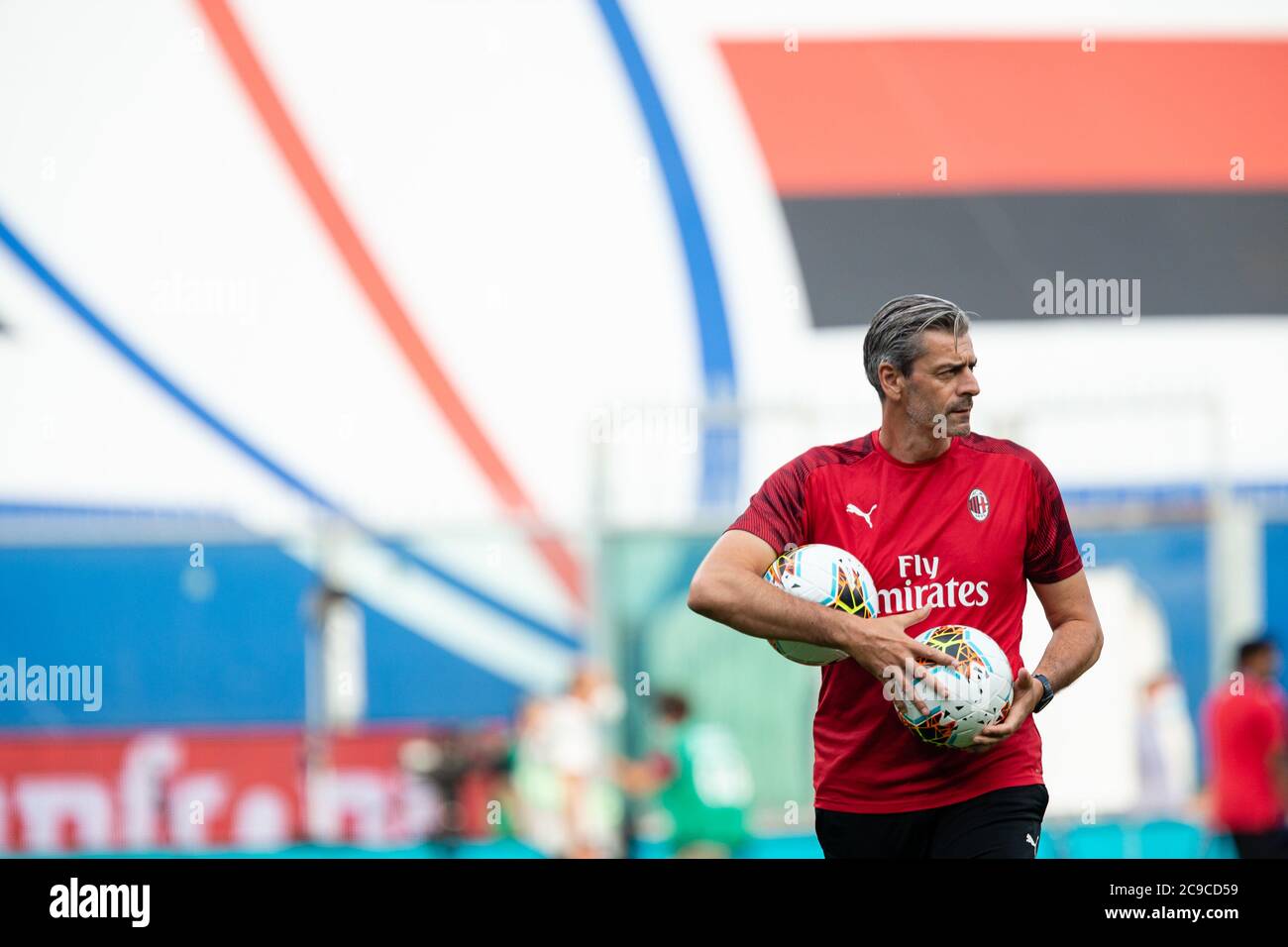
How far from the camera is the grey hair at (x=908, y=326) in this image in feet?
11.7

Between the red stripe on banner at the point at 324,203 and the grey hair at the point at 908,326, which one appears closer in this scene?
the grey hair at the point at 908,326

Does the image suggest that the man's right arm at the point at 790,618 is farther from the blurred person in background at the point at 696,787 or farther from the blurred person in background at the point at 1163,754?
the blurred person in background at the point at 1163,754

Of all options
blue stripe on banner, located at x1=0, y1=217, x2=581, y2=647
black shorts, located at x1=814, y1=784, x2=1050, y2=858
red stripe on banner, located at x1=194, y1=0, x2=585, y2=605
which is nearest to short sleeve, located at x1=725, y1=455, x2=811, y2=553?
black shorts, located at x1=814, y1=784, x2=1050, y2=858

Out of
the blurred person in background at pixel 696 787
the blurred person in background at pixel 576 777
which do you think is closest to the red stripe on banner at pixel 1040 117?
the blurred person in background at pixel 576 777

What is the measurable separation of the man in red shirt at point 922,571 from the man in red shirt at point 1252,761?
4.49m

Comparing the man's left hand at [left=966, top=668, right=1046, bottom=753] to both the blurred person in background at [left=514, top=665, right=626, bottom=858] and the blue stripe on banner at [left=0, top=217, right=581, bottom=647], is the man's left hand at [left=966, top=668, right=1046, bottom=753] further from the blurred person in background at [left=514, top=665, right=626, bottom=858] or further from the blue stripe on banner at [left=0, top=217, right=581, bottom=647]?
the blue stripe on banner at [left=0, top=217, right=581, bottom=647]

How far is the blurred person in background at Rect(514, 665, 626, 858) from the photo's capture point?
8773 millimetres

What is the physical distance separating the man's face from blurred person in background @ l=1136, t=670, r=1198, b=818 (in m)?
5.69

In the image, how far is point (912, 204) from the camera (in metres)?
12.6

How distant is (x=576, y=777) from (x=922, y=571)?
5.66 metres

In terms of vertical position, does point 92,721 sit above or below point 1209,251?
below

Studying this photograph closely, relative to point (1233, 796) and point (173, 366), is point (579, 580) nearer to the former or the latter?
point (1233, 796)
